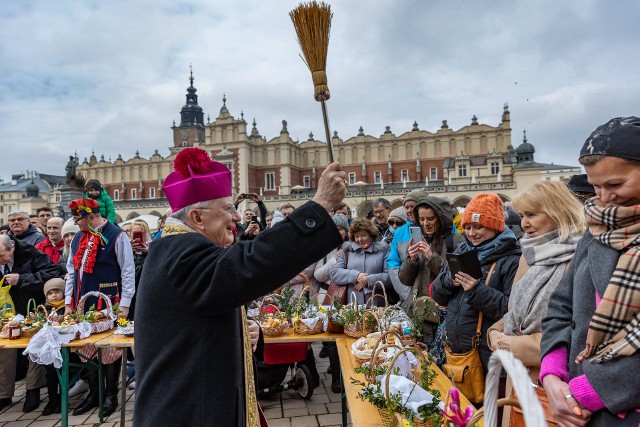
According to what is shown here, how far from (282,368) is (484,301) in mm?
3004

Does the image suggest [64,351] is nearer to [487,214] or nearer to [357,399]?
[357,399]

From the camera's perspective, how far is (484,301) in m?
2.82

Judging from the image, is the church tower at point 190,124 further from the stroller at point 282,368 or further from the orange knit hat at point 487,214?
the orange knit hat at point 487,214

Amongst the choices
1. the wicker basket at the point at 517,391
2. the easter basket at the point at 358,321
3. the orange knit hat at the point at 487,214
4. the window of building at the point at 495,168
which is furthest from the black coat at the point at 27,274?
the window of building at the point at 495,168

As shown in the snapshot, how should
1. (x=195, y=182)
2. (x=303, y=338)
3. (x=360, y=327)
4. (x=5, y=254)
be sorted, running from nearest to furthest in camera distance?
(x=195, y=182) < (x=360, y=327) < (x=303, y=338) < (x=5, y=254)

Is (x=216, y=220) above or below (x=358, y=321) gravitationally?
above

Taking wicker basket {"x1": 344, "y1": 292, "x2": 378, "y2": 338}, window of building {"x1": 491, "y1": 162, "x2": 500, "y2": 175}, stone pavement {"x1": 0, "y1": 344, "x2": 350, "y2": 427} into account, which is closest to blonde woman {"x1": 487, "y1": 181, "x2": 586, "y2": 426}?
wicker basket {"x1": 344, "y1": 292, "x2": 378, "y2": 338}

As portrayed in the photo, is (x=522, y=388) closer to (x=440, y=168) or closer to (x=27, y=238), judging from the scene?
(x=27, y=238)

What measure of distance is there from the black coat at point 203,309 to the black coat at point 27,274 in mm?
4637

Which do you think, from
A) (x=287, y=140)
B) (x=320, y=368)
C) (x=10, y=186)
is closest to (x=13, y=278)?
(x=320, y=368)

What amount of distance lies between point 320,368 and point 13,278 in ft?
13.9

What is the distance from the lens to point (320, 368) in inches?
245

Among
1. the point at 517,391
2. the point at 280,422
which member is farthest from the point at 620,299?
the point at 280,422

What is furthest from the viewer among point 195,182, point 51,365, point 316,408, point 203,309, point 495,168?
point 495,168
